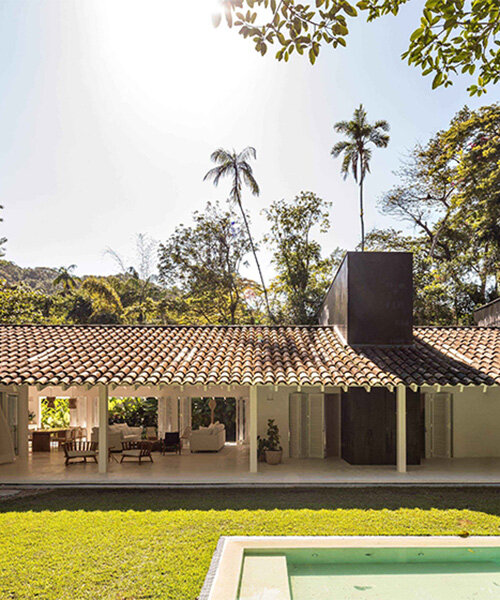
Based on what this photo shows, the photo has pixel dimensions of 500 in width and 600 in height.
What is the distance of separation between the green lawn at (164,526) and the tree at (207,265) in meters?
22.9

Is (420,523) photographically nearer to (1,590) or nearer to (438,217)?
(1,590)

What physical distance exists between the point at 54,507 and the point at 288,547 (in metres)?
5.47

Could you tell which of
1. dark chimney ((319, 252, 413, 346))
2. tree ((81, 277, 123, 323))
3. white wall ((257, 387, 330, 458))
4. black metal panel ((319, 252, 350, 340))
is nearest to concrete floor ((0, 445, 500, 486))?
white wall ((257, 387, 330, 458))

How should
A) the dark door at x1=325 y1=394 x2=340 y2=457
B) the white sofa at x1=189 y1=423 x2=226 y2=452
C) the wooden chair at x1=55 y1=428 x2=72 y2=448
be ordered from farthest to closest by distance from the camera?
the wooden chair at x1=55 y1=428 x2=72 y2=448, the white sofa at x1=189 y1=423 x2=226 y2=452, the dark door at x1=325 y1=394 x2=340 y2=457

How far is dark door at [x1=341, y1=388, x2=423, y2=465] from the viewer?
15.2 meters

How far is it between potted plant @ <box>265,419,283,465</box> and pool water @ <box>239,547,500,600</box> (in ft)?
24.5

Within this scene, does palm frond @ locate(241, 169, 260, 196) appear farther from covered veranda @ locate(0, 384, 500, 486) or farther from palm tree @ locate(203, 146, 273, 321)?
covered veranda @ locate(0, 384, 500, 486)

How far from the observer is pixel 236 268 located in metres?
35.3

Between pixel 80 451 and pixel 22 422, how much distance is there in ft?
8.89

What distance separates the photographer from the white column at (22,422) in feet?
55.4

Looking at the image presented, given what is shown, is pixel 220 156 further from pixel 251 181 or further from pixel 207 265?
pixel 207 265

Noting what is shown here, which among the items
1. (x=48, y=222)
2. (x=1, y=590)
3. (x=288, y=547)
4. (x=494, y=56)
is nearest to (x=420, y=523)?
(x=288, y=547)

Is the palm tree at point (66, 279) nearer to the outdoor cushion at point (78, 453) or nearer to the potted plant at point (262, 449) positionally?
the outdoor cushion at point (78, 453)

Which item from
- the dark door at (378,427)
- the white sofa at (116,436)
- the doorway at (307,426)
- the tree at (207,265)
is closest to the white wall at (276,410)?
the doorway at (307,426)
